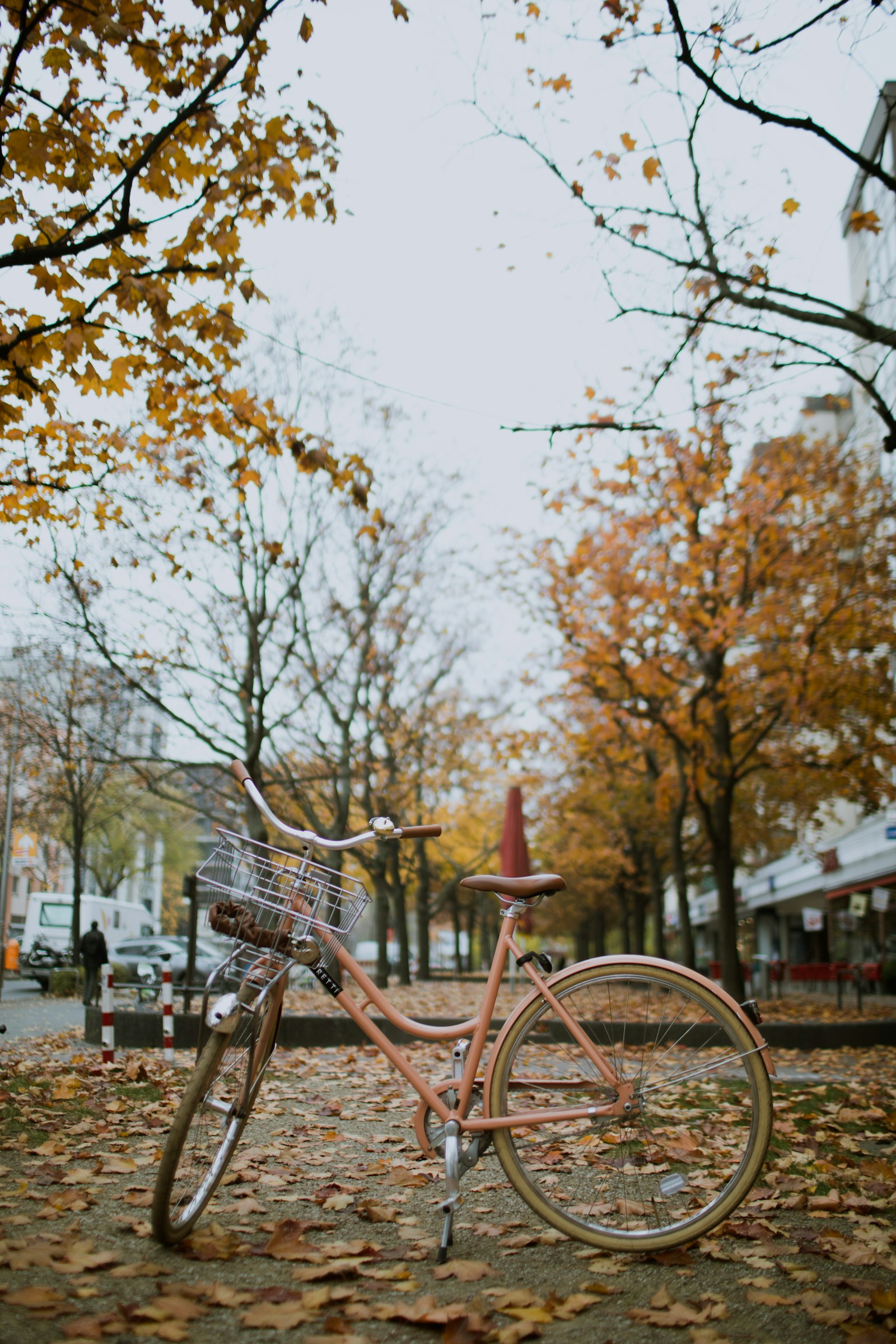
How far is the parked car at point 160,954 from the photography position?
76.3 ft

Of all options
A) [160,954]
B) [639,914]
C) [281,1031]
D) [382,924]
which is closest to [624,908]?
[639,914]

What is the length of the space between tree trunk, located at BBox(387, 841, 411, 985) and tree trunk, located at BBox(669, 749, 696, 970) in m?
8.26

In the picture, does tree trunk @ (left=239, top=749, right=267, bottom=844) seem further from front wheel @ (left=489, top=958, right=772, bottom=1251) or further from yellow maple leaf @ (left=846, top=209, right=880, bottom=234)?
front wheel @ (left=489, top=958, right=772, bottom=1251)

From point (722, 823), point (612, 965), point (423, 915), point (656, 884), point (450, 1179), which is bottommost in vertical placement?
point (450, 1179)

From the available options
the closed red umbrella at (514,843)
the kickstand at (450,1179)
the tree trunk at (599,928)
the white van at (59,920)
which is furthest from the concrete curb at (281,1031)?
the tree trunk at (599,928)

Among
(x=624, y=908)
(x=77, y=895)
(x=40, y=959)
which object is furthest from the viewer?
(x=624, y=908)

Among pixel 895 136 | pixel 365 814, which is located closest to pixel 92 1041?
pixel 365 814

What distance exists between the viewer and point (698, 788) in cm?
1817

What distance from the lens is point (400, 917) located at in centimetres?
3012

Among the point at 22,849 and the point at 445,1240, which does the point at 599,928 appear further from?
the point at 445,1240

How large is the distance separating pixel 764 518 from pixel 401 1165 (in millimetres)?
13868

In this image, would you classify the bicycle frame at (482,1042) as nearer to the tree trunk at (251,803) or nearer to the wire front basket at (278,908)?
the wire front basket at (278,908)

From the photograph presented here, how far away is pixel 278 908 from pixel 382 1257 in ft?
3.55

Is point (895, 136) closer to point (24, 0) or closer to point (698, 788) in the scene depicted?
point (698, 788)
